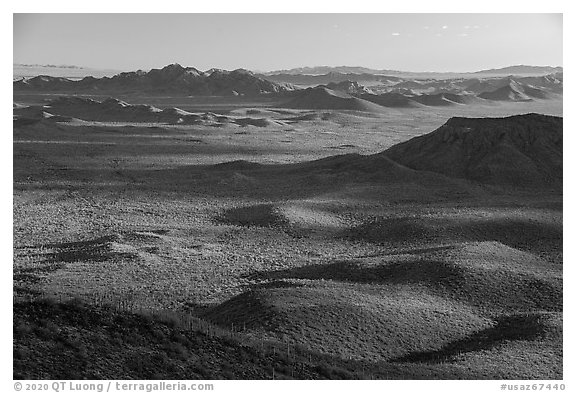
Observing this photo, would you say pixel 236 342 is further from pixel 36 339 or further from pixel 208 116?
pixel 208 116

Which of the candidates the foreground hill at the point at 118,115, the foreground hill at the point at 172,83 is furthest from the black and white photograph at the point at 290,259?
the foreground hill at the point at 172,83

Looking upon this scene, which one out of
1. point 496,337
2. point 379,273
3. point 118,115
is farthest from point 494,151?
point 118,115

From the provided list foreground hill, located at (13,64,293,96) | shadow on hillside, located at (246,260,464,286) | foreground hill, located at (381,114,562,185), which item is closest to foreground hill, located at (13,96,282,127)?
foreground hill, located at (381,114,562,185)

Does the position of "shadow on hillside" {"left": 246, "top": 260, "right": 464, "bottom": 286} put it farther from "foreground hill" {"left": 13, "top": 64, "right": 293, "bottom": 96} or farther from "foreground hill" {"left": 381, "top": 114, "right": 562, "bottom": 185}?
"foreground hill" {"left": 13, "top": 64, "right": 293, "bottom": 96}

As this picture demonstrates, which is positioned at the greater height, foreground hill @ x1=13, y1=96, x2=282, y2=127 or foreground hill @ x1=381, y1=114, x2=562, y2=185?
foreground hill @ x1=13, y1=96, x2=282, y2=127

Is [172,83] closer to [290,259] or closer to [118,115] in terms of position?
[118,115]

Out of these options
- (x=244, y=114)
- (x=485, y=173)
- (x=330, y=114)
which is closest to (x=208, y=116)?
(x=244, y=114)
